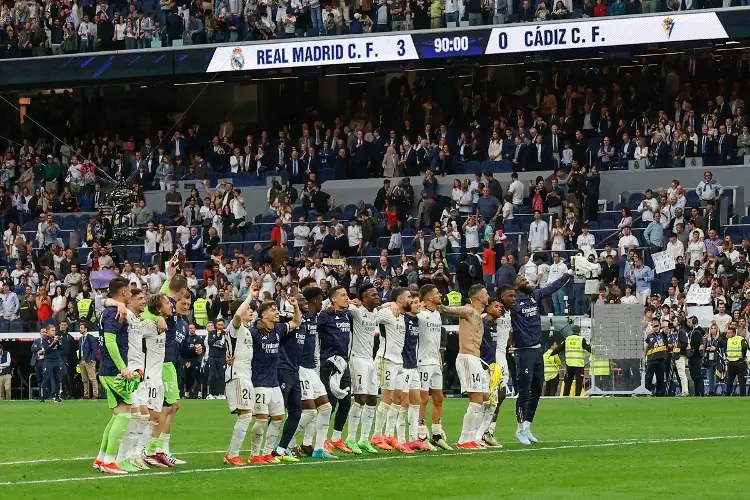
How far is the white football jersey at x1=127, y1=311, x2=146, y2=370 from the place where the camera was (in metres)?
15.4

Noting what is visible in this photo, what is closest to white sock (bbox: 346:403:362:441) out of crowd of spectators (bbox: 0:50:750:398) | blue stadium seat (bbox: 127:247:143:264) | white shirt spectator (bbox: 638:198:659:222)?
crowd of spectators (bbox: 0:50:750:398)

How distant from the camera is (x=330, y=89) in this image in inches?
1780

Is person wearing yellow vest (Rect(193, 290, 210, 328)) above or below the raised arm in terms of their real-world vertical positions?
below

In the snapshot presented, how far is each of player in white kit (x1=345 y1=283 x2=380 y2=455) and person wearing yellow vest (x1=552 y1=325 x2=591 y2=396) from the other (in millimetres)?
13287

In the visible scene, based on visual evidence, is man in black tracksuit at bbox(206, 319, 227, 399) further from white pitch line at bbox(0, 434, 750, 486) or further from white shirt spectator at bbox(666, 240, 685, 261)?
white pitch line at bbox(0, 434, 750, 486)

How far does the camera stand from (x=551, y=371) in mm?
30906

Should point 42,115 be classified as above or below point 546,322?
above

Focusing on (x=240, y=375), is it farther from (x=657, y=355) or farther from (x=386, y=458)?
(x=657, y=355)

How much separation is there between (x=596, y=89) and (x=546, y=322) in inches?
416

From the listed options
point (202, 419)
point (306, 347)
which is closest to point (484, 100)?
point (202, 419)

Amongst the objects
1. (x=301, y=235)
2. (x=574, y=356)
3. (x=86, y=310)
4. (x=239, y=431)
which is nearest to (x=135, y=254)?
(x=86, y=310)

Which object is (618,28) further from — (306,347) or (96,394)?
(306,347)

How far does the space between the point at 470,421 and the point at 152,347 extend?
4126mm

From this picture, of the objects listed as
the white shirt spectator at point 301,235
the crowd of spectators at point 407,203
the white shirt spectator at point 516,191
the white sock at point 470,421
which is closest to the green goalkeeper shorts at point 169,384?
the white sock at point 470,421
